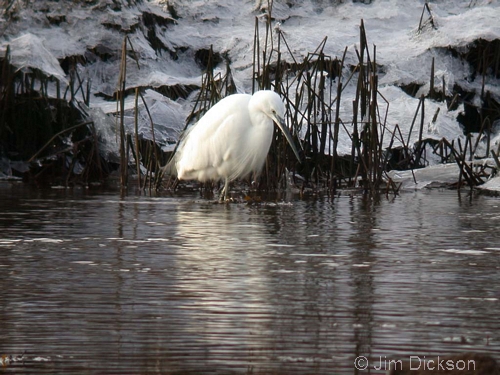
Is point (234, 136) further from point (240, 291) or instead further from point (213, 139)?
point (240, 291)

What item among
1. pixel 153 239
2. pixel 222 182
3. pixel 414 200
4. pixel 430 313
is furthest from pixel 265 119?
pixel 430 313

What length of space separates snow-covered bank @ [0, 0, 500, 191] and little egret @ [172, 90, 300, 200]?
108 inches

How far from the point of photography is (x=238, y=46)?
15.1 metres

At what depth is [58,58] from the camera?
13.8m

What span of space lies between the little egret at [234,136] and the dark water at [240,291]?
163 centimetres

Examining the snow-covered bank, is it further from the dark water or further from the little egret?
the dark water

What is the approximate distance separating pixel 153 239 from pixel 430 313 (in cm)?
240

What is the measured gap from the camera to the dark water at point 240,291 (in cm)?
298

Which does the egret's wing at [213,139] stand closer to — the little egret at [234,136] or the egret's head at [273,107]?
the little egret at [234,136]

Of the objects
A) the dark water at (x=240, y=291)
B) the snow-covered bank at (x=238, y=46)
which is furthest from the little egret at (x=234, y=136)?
the snow-covered bank at (x=238, y=46)

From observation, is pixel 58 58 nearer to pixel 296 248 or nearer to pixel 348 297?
pixel 296 248

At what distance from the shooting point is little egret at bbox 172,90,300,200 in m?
8.67

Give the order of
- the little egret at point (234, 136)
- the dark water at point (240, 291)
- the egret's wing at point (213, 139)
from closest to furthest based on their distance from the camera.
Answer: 1. the dark water at point (240, 291)
2. the little egret at point (234, 136)
3. the egret's wing at point (213, 139)

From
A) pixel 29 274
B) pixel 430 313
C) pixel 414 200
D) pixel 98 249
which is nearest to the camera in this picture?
pixel 430 313
